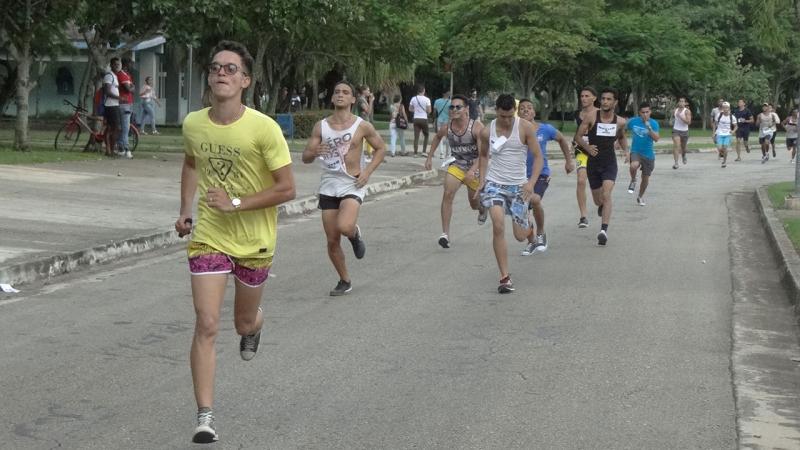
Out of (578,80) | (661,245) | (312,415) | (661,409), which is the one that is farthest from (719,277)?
(578,80)

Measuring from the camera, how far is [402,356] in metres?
8.48

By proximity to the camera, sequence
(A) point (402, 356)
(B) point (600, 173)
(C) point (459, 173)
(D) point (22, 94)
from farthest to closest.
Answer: (D) point (22, 94) < (B) point (600, 173) < (C) point (459, 173) < (A) point (402, 356)

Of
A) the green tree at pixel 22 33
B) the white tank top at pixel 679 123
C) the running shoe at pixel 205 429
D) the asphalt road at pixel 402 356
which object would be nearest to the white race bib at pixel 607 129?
the asphalt road at pixel 402 356

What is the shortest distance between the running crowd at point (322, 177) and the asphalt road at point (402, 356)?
445mm

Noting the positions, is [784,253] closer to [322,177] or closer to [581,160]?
[581,160]

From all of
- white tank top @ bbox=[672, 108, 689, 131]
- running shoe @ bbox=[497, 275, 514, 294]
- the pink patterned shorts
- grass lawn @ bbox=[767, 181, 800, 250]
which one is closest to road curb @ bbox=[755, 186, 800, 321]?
grass lawn @ bbox=[767, 181, 800, 250]

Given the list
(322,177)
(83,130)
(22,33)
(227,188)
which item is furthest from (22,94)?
(227,188)

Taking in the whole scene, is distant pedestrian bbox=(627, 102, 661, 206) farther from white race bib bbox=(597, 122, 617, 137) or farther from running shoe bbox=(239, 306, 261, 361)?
running shoe bbox=(239, 306, 261, 361)

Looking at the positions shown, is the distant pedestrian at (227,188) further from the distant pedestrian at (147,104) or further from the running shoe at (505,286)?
the distant pedestrian at (147,104)

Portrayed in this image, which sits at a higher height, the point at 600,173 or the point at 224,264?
the point at 224,264

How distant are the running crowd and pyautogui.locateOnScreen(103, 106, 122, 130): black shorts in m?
9.98

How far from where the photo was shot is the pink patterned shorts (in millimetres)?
6301

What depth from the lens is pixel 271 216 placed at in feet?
21.5

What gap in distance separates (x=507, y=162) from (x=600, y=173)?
4215 millimetres
